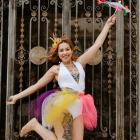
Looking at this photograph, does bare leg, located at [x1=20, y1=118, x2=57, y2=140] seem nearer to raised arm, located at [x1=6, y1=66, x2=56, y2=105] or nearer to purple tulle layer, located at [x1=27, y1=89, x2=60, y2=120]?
purple tulle layer, located at [x1=27, y1=89, x2=60, y2=120]

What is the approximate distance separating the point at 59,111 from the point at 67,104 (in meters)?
0.14

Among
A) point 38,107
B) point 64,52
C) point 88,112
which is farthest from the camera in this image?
point 38,107

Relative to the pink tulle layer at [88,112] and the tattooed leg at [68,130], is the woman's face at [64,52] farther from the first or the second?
the tattooed leg at [68,130]

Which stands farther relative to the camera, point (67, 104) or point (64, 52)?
point (64, 52)

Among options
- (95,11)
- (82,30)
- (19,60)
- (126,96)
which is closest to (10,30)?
(19,60)

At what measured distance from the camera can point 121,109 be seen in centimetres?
345

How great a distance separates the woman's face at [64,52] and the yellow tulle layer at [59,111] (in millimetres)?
542

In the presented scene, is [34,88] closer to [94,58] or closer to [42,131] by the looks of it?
[42,131]

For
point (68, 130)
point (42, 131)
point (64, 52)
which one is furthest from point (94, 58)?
point (42, 131)

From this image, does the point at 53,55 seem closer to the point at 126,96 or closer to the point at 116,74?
the point at 116,74

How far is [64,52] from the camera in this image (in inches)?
114

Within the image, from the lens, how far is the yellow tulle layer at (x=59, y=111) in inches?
105

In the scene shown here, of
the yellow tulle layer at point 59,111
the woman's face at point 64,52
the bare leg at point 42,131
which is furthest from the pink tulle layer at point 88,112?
the woman's face at point 64,52

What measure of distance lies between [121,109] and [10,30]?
2.41 metres
